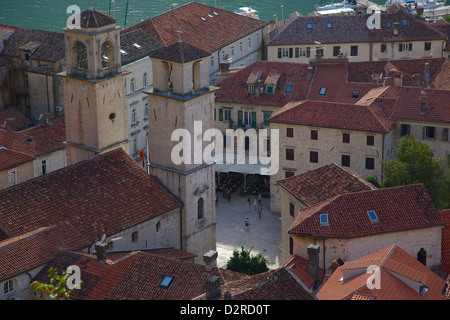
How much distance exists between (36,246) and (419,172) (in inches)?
1131

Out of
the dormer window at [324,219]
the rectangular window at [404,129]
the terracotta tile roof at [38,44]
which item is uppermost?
the terracotta tile roof at [38,44]

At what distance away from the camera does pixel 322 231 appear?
57.0 m

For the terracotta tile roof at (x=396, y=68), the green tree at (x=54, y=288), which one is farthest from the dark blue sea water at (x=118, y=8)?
the green tree at (x=54, y=288)

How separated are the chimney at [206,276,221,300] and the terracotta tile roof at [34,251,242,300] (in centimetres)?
357

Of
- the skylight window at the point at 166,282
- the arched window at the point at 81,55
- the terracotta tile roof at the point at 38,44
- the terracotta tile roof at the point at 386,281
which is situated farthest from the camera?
the terracotta tile roof at the point at 38,44

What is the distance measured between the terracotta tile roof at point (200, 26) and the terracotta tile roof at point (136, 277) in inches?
1631

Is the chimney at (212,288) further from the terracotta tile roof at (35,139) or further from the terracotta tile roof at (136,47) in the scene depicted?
the terracotta tile roof at (136,47)

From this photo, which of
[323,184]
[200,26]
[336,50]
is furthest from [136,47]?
[323,184]

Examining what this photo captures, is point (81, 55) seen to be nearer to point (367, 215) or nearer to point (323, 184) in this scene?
point (323, 184)

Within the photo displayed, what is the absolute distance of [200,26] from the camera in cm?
9988

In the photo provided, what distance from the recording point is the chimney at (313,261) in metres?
54.7

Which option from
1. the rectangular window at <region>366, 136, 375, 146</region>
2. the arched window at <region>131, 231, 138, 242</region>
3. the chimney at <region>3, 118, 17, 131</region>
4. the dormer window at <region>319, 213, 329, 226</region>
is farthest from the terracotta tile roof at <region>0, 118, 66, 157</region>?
the dormer window at <region>319, 213, 329, 226</region>
